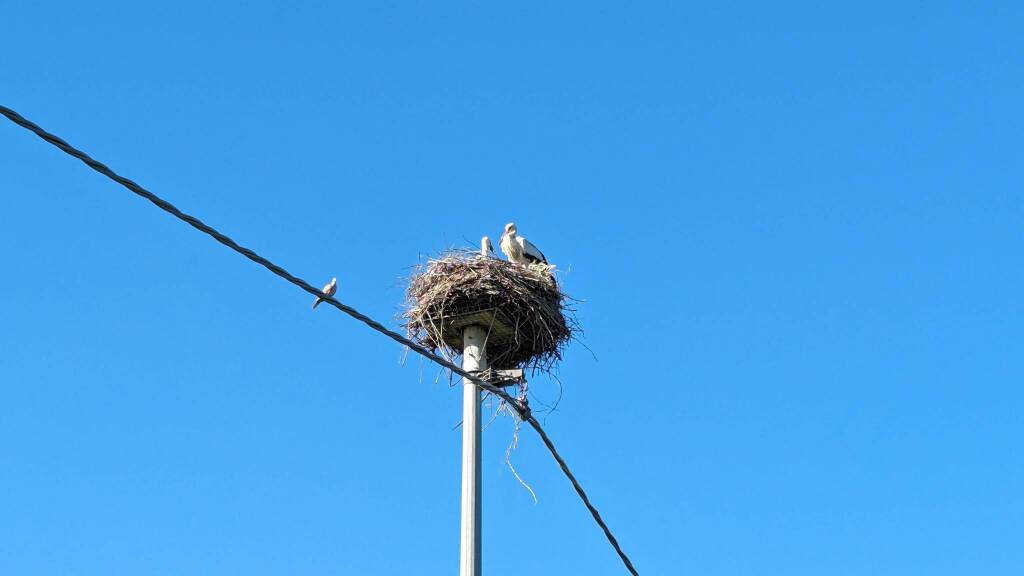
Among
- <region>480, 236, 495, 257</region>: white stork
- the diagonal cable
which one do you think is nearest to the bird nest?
<region>480, 236, 495, 257</region>: white stork

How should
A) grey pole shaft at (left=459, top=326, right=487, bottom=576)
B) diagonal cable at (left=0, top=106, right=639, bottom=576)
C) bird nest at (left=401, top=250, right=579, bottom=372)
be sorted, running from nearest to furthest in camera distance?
diagonal cable at (left=0, top=106, right=639, bottom=576) → grey pole shaft at (left=459, top=326, right=487, bottom=576) → bird nest at (left=401, top=250, right=579, bottom=372)

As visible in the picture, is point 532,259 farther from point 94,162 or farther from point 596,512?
point 94,162

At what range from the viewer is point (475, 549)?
9.27 meters

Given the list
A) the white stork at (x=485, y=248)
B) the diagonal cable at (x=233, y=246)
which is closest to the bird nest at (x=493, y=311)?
the white stork at (x=485, y=248)

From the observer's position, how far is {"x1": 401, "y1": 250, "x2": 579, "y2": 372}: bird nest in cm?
1193

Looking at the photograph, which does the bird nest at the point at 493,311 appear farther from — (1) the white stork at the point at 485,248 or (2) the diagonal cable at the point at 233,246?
(2) the diagonal cable at the point at 233,246

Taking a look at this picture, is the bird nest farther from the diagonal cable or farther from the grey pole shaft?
the diagonal cable

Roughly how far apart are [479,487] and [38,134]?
18.2ft

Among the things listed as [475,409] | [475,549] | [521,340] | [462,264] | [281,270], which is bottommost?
[281,270]

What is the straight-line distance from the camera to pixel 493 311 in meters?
11.8

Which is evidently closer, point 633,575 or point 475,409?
point 633,575

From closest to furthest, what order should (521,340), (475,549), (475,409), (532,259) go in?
(475,549) < (475,409) < (521,340) < (532,259)

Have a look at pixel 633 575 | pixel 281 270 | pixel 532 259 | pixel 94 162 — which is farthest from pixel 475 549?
pixel 532 259

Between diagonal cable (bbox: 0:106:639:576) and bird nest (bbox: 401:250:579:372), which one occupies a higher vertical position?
bird nest (bbox: 401:250:579:372)
